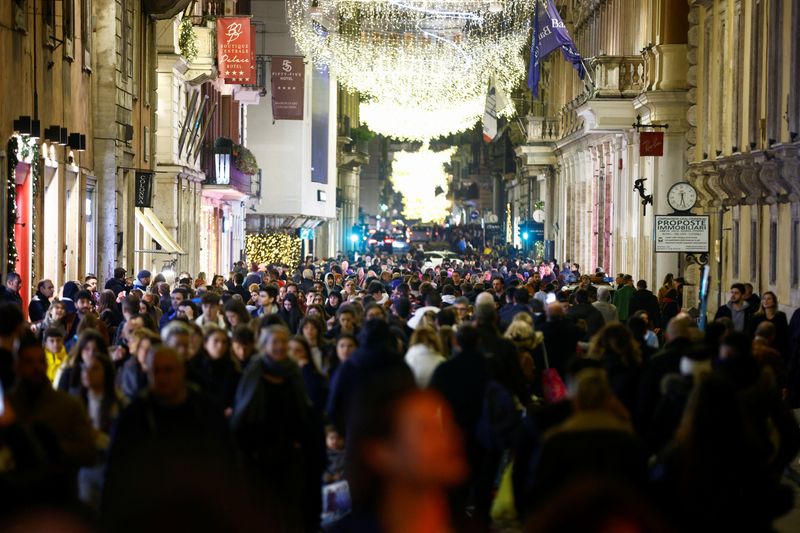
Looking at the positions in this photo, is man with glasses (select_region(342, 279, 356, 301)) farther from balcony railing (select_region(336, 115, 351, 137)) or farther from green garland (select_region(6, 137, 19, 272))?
balcony railing (select_region(336, 115, 351, 137))

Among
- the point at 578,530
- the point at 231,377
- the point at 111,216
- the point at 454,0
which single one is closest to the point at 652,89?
the point at 454,0

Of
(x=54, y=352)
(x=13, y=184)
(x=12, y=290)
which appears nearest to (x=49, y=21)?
(x=13, y=184)

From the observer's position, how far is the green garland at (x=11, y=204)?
2325 cm

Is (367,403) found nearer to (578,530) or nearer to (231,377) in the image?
(231,377)

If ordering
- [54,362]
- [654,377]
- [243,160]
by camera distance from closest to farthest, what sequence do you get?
[654,377] < [54,362] < [243,160]

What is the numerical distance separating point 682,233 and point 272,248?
40.0 m

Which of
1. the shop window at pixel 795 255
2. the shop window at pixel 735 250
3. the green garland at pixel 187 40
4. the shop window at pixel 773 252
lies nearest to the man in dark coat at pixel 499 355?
the shop window at pixel 795 255

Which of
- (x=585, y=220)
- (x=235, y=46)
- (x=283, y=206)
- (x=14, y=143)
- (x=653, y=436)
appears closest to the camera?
(x=653, y=436)

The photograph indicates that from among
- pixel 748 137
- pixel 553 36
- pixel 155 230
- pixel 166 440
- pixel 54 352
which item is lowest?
pixel 166 440

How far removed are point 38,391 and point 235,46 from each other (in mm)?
38359

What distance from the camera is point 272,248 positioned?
65.6 metres

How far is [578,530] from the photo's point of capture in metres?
5.22

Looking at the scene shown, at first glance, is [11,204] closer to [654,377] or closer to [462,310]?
[462,310]

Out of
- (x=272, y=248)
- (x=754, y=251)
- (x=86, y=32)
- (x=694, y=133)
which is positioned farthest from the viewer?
(x=272, y=248)
